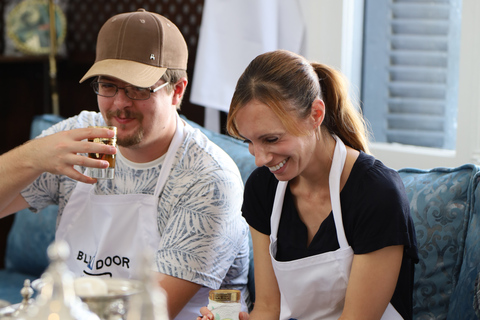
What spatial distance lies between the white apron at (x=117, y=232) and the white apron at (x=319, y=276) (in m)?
0.37

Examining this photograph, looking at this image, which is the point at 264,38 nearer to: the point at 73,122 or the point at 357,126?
the point at 73,122

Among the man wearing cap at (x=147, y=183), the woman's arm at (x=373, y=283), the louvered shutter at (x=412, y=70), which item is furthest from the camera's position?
the louvered shutter at (x=412, y=70)

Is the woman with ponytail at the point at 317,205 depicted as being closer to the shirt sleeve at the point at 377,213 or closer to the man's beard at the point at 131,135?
the shirt sleeve at the point at 377,213

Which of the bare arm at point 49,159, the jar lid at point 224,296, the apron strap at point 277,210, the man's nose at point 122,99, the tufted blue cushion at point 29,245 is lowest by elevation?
the tufted blue cushion at point 29,245

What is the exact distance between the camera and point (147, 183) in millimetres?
1842

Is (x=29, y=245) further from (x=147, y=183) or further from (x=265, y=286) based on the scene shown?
(x=265, y=286)

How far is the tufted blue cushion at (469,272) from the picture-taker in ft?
5.14

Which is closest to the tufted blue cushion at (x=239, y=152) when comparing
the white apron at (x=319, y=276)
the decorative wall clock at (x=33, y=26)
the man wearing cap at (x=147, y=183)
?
the man wearing cap at (x=147, y=183)

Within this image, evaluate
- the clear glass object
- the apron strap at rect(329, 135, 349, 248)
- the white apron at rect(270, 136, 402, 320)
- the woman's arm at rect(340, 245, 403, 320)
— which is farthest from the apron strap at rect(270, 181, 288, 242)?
the clear glass object

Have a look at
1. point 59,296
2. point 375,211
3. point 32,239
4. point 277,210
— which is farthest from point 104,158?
point 32,239

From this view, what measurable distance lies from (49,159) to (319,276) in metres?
0.78

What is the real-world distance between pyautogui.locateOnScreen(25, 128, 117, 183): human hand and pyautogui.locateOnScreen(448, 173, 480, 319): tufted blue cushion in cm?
95

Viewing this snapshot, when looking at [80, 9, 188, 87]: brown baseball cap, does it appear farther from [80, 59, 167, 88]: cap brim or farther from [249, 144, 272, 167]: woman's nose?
[249, 144, 272, 167]: woman's nose

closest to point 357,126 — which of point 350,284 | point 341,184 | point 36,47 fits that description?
point 341,184
